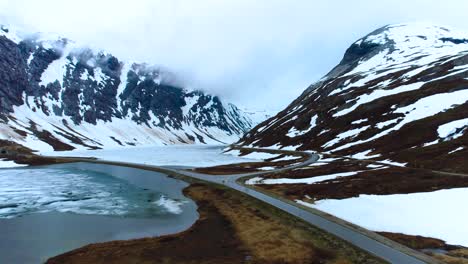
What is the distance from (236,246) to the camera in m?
37.6

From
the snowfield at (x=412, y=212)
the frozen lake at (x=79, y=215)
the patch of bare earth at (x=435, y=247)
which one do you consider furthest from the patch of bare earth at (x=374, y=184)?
the patch of bare earth at (x=435, y=247)

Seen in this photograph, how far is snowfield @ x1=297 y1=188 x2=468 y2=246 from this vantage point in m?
39.2

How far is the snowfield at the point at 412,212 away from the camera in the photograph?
A: 1543 inches

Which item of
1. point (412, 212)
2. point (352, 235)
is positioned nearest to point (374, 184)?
point (412, 212)

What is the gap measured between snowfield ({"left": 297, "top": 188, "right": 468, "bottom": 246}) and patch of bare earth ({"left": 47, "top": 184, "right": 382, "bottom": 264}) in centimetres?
784

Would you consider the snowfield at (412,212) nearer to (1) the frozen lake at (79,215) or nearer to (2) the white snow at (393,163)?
(1) the frozen lake at (79,215)

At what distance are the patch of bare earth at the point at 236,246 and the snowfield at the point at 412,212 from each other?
25.7 ft

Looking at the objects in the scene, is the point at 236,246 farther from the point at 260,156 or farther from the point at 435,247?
the point at 260,156

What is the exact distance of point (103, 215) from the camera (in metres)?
52.4

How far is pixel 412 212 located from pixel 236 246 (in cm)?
2173

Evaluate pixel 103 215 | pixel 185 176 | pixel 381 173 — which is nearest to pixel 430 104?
pixel 381 173

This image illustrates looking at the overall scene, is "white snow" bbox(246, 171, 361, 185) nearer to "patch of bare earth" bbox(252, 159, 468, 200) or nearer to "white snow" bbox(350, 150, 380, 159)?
"patch of bare earth" bbox(252, 159, 468, 200)

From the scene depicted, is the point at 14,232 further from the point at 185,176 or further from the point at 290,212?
the point at 185,176

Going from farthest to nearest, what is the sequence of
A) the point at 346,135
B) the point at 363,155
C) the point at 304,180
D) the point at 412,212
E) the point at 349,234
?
the point at 346,135 < the point at 363,155 < the point at 304,180 < the point at 412,212 < the point at 349,234
